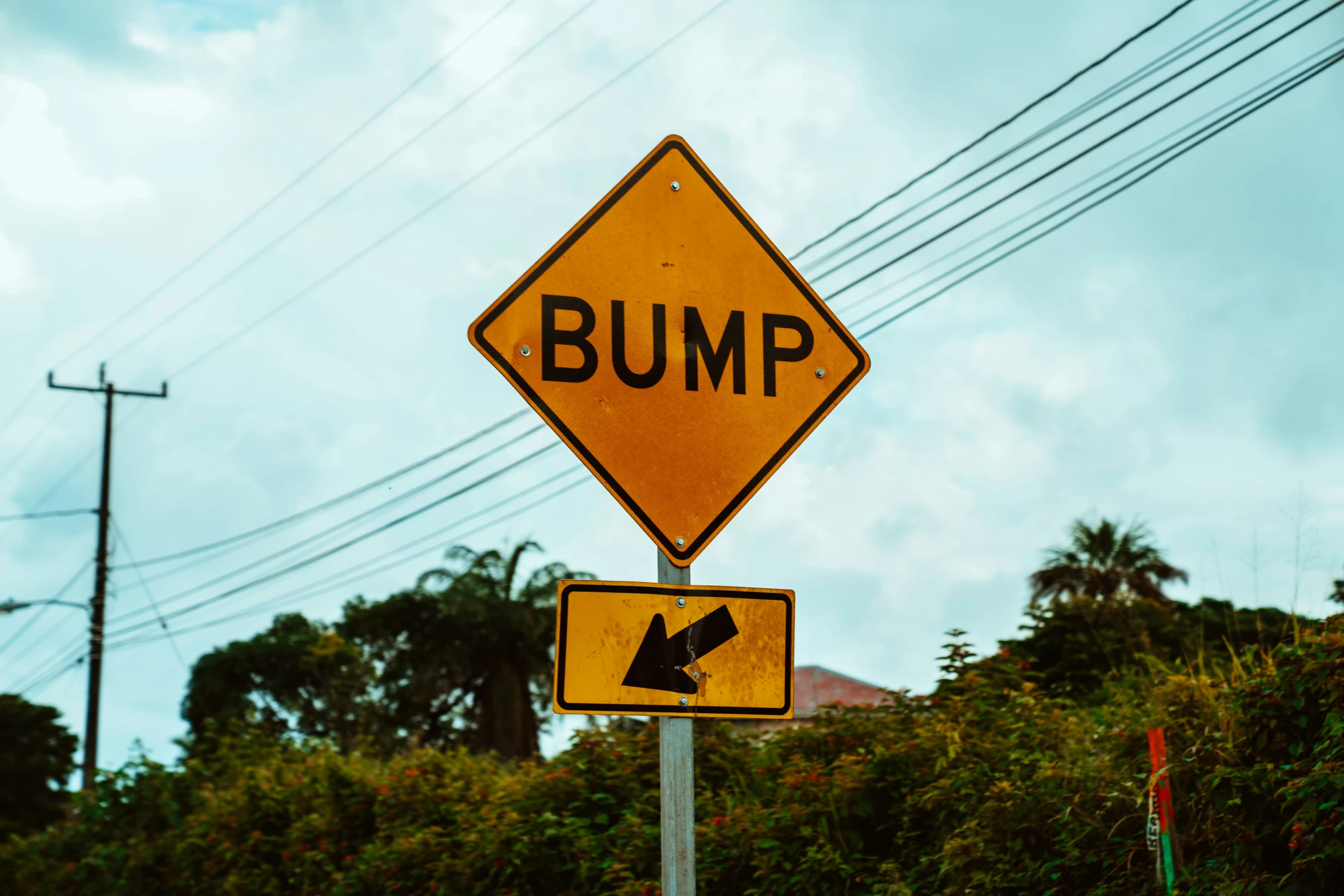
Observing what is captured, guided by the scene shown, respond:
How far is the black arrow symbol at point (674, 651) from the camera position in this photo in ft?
9.58

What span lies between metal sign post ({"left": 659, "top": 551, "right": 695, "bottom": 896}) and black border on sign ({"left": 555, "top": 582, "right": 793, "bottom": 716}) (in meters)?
0.05

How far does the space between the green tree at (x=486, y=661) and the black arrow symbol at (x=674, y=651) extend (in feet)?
85.4

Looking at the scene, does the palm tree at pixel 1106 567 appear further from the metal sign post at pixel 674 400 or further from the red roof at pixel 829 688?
the metal sign post at pixel 674 400

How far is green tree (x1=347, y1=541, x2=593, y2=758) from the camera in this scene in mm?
29844

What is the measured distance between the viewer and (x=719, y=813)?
24.4 feet

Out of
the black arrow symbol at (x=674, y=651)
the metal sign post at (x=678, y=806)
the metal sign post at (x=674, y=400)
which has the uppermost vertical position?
the metal sign post at (x=674, y=400)

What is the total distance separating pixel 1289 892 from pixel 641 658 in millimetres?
2943

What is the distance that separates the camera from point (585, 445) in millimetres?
3029

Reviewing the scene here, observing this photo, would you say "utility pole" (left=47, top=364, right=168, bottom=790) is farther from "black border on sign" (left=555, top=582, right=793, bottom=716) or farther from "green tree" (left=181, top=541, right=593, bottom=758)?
"black border on sign" (left=555, top=582, right=793, bottom=716)

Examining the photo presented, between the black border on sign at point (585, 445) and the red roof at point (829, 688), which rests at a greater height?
the red roof at point (829, 688)

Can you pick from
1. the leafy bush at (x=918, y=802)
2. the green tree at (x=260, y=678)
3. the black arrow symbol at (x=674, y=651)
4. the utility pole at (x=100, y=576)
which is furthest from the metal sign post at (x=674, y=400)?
the green tree at (x=260, y=678)

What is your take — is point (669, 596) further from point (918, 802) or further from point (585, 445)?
point (918, 802)

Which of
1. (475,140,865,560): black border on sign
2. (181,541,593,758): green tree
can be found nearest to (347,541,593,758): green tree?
(181,541,593,758): green tree

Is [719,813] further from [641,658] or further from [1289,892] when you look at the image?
[641,658]
